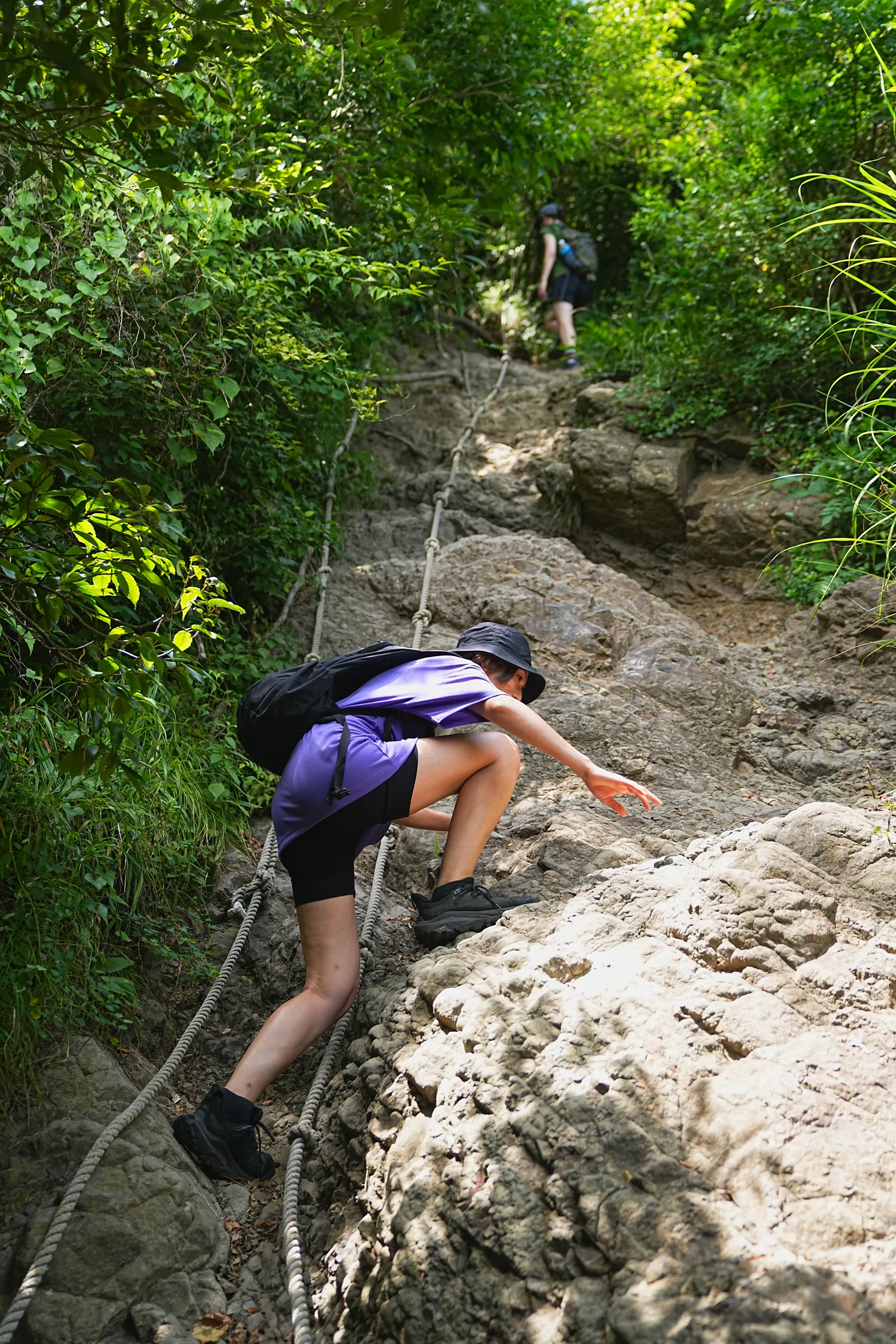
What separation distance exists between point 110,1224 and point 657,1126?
1256 mm

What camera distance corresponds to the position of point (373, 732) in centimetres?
273

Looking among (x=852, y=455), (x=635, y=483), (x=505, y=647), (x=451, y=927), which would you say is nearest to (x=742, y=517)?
(x=635, y=483)

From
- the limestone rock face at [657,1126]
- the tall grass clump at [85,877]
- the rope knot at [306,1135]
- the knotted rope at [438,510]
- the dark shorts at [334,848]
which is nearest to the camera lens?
the limestone rock face at [657,1126]

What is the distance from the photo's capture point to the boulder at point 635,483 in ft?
19.0

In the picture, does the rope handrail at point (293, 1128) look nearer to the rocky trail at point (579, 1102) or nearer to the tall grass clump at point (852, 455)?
the rocky trail at point (579, 1102)

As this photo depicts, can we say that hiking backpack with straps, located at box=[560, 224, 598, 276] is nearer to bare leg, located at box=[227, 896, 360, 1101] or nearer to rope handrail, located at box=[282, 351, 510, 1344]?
rope handrail, located at box=[282, 351, 510, 1344]

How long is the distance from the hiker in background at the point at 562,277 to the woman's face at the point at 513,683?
5.85m

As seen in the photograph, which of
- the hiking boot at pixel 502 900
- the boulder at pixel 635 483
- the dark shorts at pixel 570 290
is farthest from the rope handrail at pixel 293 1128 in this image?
the dark shorts at pixel 570 290

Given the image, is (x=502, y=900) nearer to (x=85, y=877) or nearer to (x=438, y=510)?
(x=85, y=877)

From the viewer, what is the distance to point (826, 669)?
4637mm

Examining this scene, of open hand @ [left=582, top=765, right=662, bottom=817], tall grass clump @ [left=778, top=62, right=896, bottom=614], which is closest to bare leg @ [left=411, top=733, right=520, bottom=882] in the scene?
open hand @ [left=582, top=765, right=662, bottom=817]

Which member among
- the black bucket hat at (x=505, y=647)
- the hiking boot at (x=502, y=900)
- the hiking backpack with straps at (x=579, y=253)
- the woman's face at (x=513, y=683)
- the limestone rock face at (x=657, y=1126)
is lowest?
the hiking boot at (x=502, y=900)

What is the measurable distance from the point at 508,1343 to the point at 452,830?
1.43m

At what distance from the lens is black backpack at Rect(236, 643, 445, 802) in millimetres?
2686
